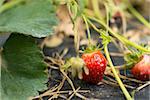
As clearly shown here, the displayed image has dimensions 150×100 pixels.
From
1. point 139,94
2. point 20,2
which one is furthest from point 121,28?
point 139,94

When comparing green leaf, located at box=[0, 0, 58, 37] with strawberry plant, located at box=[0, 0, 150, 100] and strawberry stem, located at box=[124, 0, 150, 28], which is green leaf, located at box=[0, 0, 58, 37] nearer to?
strawberry plant, located at box=[0, 0, 150, 100]

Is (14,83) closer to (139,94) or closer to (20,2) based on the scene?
(139,94)

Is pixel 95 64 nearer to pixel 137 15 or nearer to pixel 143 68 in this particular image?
pixel 143 68

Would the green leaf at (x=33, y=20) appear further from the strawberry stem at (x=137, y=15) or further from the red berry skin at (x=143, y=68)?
the strawberry stem at (x=137, y=15)

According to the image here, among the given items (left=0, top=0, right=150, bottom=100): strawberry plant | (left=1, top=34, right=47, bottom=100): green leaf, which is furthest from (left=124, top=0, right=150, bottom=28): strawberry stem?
(left=1, top=34, right=47, bottom=100): green leaf

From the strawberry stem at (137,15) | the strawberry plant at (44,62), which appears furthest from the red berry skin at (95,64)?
the strawberry stem at (137,15)

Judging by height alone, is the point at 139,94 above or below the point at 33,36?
below
